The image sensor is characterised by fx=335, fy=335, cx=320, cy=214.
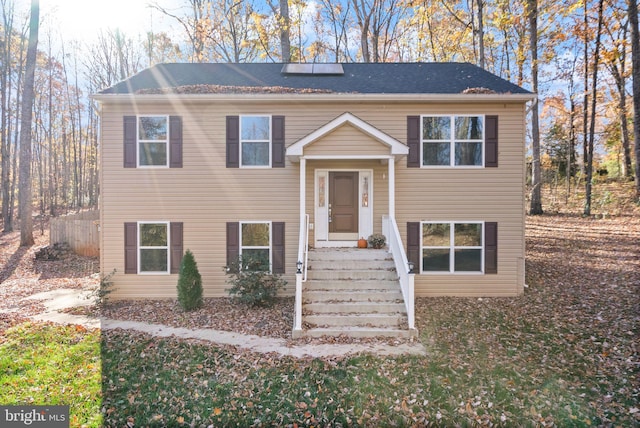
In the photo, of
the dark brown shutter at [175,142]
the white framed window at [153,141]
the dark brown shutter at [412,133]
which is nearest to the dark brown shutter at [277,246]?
the dark brown shutter at [175,142]

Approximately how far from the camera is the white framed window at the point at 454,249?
9.03 meters

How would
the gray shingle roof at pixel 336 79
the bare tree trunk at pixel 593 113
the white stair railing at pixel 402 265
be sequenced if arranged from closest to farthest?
the white stair railing at pixel 402 265 → the gray shingle roof at pixel 336 79 → the bare tree trunk at pixel 593 113

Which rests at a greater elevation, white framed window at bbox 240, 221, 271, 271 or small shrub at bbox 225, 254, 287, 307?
white framed window at bbox 240, 221, 271, 271

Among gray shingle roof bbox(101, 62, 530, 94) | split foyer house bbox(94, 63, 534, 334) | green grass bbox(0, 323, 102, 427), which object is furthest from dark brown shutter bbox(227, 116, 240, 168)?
green grass bbox(0, 323, 102, 427)

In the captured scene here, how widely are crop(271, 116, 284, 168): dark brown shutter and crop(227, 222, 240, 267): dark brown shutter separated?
1.94 m

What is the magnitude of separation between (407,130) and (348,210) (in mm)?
2669

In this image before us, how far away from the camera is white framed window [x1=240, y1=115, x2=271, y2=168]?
9.02 m

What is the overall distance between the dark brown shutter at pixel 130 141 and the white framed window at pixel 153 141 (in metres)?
0.10

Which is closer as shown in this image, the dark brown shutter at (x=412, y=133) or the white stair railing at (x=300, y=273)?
the white stair railing at (x=300, y=273)

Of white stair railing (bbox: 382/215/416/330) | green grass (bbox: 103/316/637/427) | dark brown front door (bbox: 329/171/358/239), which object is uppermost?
dark brown front door (bbox: 329/171/358/239)

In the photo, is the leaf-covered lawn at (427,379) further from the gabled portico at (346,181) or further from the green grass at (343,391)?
the gabled portico at (346,181)

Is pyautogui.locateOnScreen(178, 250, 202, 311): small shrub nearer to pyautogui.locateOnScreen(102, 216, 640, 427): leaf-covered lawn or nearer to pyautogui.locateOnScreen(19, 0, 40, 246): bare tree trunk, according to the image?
pyautogui.locateOnScreen(102, 216, 640, 427): leaf-covered lawn

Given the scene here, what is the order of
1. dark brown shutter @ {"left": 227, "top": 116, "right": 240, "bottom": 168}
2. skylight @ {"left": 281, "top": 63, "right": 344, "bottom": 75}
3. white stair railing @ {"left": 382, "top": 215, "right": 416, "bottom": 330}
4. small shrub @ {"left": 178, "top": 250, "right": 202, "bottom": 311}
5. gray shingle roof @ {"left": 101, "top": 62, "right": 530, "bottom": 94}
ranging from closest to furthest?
white stair railing @ {"left": 382, "top": 215, "right": 416, "bottom": 330} < small shrub @ {"left": 178, "top": 250, "right": 202, "bottom": 311} < dark brown shutter @ {"left": 227, "top": 116, "right": 240, "bottom": 168} < gray shingle roof @ {"left": 101, "top": 62, "right": 530, "bottom": 94} < skylight @ {"left": 281, "top": 63, "right": 344, "bottom": 75}

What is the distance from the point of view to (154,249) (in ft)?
29.6
